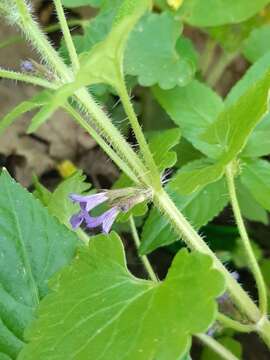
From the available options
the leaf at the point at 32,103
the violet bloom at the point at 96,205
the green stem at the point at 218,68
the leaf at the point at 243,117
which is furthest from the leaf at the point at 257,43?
the leaf at the point at 32,103

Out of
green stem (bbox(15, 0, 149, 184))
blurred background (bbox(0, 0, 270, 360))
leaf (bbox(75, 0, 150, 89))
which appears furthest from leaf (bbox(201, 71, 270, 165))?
blurred background (bbox(0, 0, 270, 360))

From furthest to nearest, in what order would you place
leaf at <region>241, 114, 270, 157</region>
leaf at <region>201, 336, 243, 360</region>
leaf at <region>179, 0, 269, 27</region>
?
leaf at <region>201, 336, 243, 360</region>, leaf at <region>179, 0, 269, 27</region>, leaf at <region>241, 114, 270, 157</region>

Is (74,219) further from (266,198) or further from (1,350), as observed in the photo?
(266,198)

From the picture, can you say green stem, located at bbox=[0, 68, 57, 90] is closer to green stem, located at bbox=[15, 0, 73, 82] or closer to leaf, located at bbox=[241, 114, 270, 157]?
green stem, located at bbox=[15, 0, 73, 82]

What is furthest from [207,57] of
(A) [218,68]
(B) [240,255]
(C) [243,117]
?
(C) [243,117]

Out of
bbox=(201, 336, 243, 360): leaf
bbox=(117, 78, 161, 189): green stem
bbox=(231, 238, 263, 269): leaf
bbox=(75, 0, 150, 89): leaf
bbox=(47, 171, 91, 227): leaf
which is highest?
bbox=(75, 0, 150, 89): leaf
